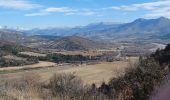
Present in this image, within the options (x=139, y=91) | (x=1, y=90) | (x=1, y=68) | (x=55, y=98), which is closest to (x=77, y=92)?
(x=55, y=98)

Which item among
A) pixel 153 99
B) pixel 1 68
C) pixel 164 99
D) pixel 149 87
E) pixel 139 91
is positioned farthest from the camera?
pixel 1 68

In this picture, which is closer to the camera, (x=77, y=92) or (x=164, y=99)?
(x=164, y=99)

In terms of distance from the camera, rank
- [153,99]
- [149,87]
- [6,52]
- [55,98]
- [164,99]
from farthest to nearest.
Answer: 1. [6,52]
2. [149,87]
3. [55,98]
4. [153,99]
5. [164,99]

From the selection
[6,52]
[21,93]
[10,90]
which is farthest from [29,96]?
[6,52]

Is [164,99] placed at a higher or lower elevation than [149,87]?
higher

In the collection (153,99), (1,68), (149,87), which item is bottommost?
(1,68)

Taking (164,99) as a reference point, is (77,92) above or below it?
below

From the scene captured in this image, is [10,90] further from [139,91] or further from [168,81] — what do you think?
[168,81]

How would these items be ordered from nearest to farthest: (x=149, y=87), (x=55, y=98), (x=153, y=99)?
1. (x=153, y=99)
2. (x=55, y=98)
3. (x=149, y=87)

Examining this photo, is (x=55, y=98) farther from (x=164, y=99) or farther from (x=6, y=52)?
(x=6, y=52)
